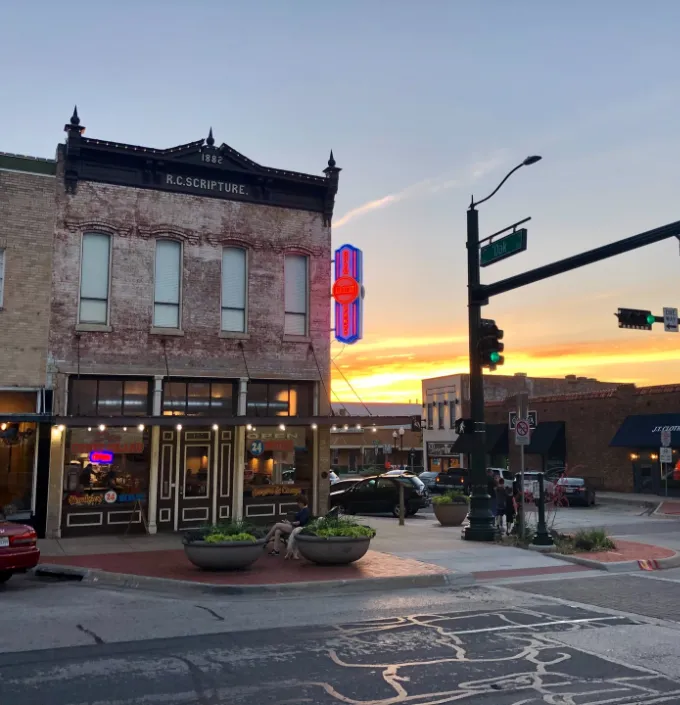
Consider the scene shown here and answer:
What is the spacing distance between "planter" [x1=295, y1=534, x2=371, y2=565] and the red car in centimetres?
487

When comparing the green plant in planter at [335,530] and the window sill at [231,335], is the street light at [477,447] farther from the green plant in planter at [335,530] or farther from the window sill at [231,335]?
the window sill at [231,335]

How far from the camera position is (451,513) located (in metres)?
22.9

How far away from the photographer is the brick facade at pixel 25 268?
59.2 feet

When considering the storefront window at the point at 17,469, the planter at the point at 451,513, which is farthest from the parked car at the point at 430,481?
the storefront window at the point at 17,469

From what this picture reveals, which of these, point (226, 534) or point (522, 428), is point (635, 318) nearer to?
point (522, 428)

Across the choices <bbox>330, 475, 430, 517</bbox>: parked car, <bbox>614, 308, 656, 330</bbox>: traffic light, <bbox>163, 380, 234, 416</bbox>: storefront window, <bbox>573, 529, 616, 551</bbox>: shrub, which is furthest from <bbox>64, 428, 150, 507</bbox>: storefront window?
<bbox>614, 308, 656, 330</bbox>: traffic light

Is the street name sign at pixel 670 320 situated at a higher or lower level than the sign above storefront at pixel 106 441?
higher

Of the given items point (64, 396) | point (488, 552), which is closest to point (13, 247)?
point (64, 396)

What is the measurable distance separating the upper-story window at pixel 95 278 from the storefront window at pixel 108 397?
1.61 meters

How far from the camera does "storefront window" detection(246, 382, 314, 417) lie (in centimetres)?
2067

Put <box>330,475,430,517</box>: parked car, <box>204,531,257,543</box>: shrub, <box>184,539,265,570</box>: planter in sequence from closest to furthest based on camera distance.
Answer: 1. <box>184,539,265,570</box>: planter
2. <box>204,531,257,543</box>: shrub
3. <box>330,475,430,517</box>: parked car

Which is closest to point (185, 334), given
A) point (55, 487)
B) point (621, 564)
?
point (55, 487)

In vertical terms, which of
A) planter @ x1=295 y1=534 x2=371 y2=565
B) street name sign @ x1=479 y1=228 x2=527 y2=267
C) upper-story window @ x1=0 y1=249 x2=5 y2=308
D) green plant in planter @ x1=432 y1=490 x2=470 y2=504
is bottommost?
planter @ x1=295 y1=534 x2=371 y2=565

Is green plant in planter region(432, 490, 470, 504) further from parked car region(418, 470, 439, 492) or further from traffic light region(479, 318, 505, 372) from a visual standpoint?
parked car region(418, 470, 439, 492)
